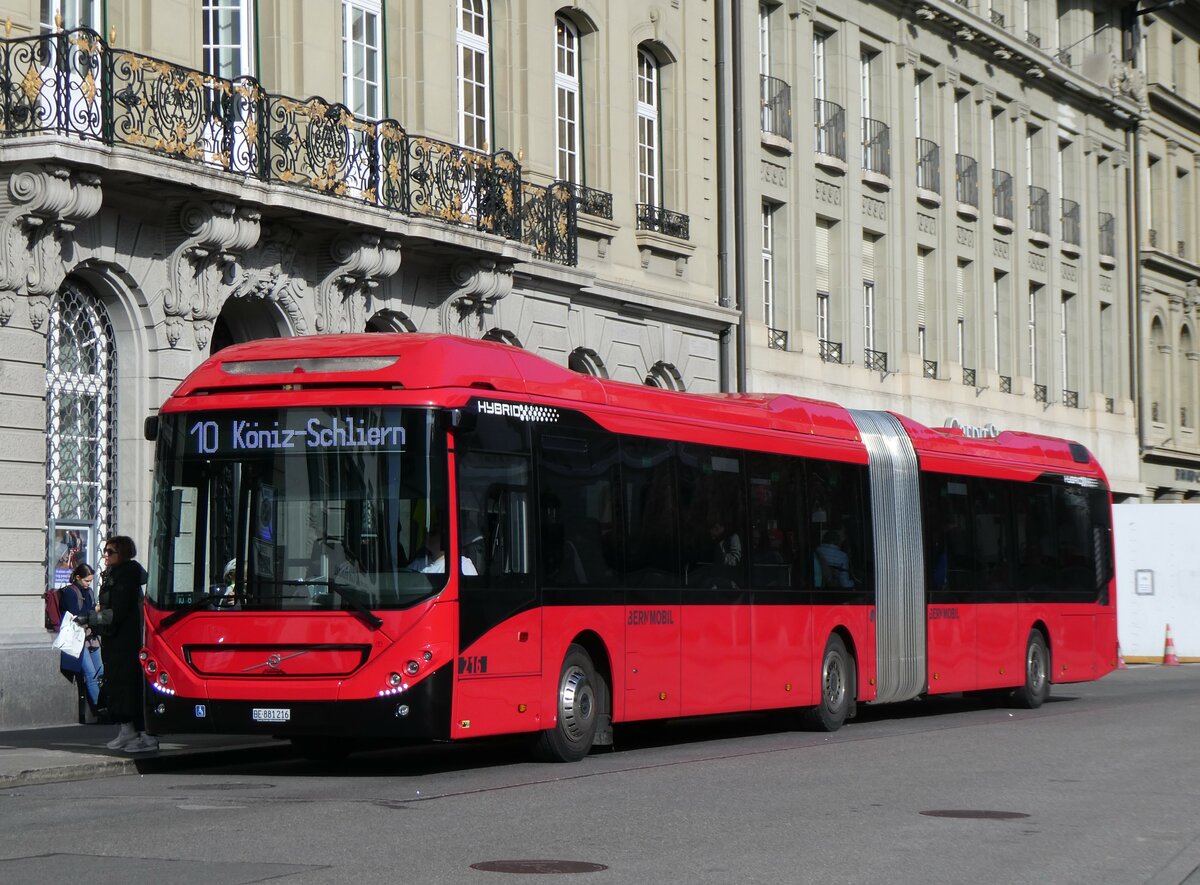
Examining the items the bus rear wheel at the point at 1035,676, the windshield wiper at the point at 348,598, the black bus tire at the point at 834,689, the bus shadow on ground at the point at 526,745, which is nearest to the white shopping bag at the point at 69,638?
the bus shadow on ground at the point at 526,745

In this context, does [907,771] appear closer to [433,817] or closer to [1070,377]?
[433,817]

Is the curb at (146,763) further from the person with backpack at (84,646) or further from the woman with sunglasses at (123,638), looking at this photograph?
the person with backpack at (84,646)

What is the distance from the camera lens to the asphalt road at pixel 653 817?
9930 millimetres

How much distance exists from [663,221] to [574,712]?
15947 mm

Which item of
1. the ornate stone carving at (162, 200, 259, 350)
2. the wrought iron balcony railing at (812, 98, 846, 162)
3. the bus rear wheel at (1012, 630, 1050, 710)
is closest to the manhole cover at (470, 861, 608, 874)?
the ornate stone carving at (162, 200, 259, 350)

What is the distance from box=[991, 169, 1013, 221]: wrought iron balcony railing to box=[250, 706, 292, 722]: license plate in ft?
103

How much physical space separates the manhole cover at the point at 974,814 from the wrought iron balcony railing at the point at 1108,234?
3819 cm

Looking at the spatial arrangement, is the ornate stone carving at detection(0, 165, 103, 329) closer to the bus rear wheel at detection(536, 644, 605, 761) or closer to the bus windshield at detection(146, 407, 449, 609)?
the bus windshield at detection(146, 407, 449, 609)

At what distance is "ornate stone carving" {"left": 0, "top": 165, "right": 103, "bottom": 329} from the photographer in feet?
62.7

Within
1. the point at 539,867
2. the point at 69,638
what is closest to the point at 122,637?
the point at 69,638

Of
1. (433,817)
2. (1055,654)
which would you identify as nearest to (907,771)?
(433,817)

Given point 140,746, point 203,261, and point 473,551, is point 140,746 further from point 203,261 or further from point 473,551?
point 203,261

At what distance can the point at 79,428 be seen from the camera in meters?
21.0

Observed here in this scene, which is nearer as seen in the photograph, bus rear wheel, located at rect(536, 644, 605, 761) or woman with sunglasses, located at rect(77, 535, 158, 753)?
woman with sunglasses, located at rect(77, 535, 158, 753)
